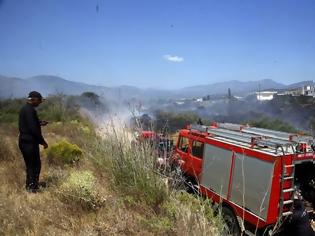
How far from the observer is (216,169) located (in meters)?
8.24

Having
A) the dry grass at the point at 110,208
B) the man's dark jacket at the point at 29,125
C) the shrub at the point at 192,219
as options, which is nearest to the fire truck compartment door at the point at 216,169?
the dry grass at the point at 110,208

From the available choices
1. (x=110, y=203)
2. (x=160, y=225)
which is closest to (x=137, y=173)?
(x=110, y=203)

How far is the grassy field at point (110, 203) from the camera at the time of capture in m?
4.52

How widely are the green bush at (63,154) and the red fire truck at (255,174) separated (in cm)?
285

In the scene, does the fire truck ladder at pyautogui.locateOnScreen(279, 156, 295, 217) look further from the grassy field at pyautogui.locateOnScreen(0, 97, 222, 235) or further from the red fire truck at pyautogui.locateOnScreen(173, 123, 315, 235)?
the grassy field at pyautogui.locateOnScreen(0, 97, 222, 235)

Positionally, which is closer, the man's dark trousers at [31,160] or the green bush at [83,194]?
the green bush at [83,194]

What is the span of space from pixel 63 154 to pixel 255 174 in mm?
4700

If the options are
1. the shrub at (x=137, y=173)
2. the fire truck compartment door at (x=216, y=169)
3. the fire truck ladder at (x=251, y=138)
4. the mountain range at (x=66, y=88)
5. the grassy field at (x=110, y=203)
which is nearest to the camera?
the grassy field at (x=110, y=203)

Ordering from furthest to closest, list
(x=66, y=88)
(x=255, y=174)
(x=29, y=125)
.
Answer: (x=66, y=88), (x=29, y=125), (x=255, y=174)

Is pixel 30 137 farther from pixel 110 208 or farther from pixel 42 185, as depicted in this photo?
pixel 110 208

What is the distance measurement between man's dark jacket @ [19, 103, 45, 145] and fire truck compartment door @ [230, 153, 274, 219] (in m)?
3.66

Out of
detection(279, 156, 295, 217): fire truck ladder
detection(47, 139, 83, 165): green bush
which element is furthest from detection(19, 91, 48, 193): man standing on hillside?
detection(279, 156, 295, 217): fire truck ladder

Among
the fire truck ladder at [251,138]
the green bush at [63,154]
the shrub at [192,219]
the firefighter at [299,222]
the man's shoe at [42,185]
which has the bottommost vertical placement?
the firefighter at [299,222]

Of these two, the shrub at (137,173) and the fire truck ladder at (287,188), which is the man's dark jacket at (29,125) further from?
the fire truck ladder at (287,188)
